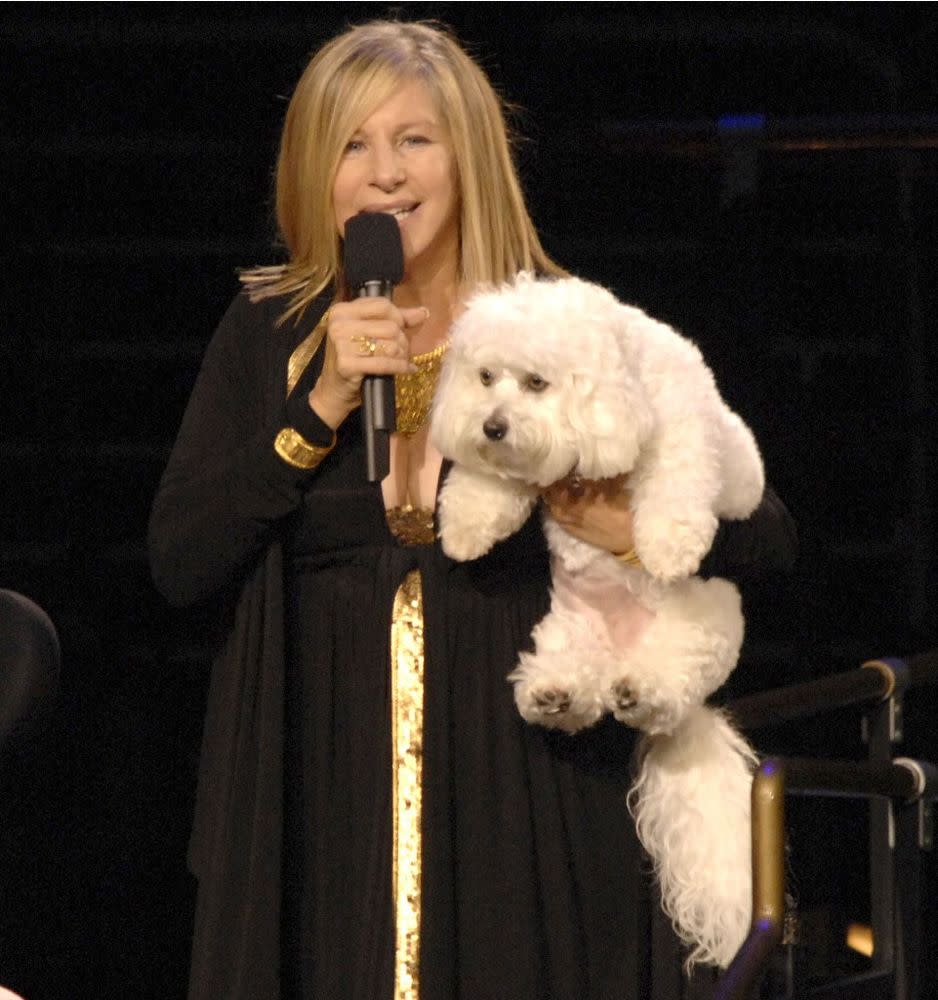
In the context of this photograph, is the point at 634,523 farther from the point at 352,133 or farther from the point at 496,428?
the point at 352,133

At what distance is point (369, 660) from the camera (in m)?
2.05

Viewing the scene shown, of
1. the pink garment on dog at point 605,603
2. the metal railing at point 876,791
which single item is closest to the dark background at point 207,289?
the metal railing at point 876,791

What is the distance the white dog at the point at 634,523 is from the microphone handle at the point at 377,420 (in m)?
0.13

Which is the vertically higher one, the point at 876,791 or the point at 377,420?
the point at 377,420

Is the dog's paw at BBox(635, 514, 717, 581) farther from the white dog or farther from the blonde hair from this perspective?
the blonde hair

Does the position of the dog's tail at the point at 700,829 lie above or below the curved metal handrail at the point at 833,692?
below

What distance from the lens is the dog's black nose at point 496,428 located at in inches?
77.4

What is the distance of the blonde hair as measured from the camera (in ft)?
6.97

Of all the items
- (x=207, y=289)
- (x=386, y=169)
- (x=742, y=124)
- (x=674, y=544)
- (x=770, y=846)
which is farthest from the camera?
(x=207, y=289)

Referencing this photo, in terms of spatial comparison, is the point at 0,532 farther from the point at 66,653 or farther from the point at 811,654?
the point at 811,654

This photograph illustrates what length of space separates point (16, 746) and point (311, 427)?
45cm

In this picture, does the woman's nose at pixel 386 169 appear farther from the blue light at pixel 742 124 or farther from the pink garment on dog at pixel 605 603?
the blue light at pixel 742 124

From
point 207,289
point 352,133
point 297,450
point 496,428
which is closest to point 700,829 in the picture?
point 496,428

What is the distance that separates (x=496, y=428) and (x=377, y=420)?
14 centimetres
